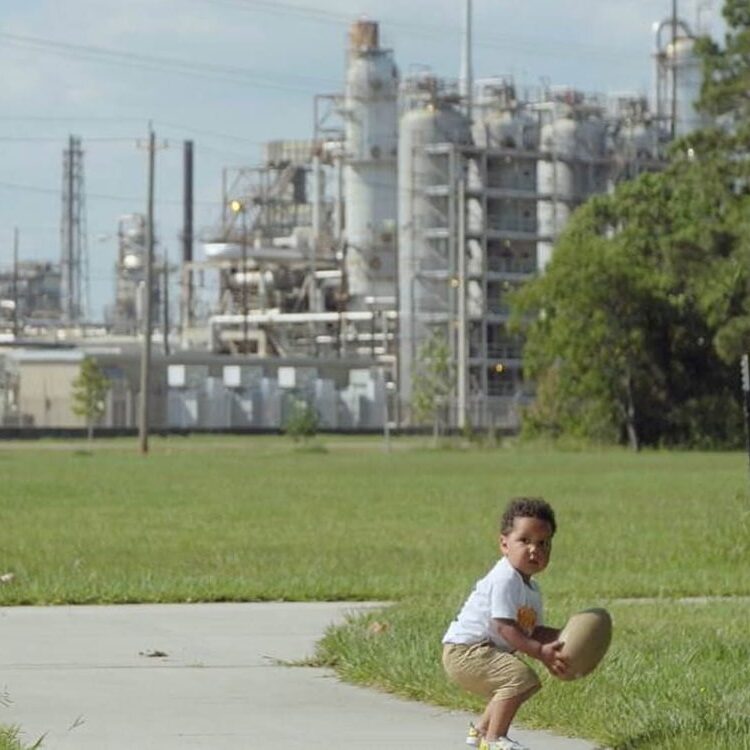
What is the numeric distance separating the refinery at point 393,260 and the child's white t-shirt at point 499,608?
336ft

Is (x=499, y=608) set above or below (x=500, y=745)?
above

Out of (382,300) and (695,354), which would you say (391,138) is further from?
(695,354)

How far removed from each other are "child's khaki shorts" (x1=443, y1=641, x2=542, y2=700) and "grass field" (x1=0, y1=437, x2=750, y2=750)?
29.1 inches

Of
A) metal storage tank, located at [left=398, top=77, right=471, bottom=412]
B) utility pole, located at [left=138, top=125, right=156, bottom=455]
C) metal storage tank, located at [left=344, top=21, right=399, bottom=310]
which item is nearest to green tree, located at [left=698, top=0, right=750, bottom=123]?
utility pole, located at [left=138, top=125, right=156, bottom=455]

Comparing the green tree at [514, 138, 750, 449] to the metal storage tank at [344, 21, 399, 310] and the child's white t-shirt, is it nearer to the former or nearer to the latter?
the metal storage tank at [344, 21, 399, 310]

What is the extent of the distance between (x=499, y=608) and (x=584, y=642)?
46cm

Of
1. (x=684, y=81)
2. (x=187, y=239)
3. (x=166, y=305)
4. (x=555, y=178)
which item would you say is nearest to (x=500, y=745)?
(x=555, y=178)

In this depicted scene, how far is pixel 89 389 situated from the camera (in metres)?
110

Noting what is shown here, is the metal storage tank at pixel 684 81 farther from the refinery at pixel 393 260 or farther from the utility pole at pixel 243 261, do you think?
the utility pole at pixel 243 261

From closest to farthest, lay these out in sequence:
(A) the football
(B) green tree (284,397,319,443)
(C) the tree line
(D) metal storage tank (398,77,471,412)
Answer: (A) the football < (C) the tree line < (B) green tree (284,397,319,443) < (D) metal storage tank (398,77,471,412)

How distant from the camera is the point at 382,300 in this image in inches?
5182

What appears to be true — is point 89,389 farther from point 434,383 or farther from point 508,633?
point 508,633

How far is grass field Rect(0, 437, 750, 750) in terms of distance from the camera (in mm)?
12828

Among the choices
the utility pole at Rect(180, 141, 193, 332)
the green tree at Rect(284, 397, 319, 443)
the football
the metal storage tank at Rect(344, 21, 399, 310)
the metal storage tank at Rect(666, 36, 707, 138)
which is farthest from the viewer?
the utility pole at Rect(180, 141, 193, 332)
